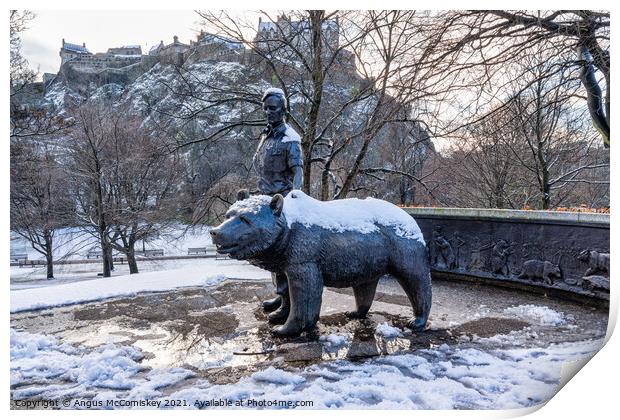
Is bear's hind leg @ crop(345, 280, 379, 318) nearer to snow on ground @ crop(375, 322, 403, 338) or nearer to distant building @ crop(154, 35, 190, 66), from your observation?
snow on ground @ crop(375, 322, 403, 338)

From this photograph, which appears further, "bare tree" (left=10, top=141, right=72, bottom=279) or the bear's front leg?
"bare tree" (left=10, top=141, right=72, bottom=279)

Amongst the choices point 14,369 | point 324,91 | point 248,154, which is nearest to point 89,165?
point 248,154

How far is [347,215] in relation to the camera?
4.38 meters

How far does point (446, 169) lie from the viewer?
12320 mm

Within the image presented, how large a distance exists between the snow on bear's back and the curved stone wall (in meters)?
3.00

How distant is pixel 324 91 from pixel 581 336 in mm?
8575

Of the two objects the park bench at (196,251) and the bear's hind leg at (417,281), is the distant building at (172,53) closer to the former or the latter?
the bear's hind leg at (417,281)

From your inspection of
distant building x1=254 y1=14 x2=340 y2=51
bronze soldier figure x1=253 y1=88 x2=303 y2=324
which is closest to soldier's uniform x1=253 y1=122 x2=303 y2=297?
bronze soldier figure x1=253 y1=88 x2=303 y2=324

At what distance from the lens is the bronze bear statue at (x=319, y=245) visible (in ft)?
12.3

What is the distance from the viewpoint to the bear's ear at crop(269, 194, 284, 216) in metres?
3.83

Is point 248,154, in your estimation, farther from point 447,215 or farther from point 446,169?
point 447,215

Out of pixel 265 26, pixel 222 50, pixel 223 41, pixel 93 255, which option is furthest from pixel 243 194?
pixel 93 255

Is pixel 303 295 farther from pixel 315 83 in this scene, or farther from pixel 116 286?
pixel 315 83

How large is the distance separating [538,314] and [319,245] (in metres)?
3.34
